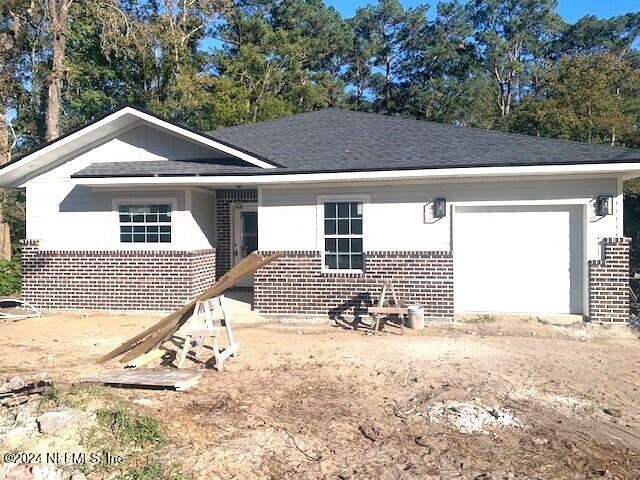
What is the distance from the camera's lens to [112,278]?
11.6m

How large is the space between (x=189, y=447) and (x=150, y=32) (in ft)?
75.4

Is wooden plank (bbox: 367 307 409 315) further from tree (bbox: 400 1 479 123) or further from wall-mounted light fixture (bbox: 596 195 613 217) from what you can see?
tree (bbox: 400 1 479 123)

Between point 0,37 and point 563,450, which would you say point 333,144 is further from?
point 0,37

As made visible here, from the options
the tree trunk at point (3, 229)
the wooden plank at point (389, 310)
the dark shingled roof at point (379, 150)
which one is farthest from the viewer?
the tree trunk at point (3, 229)

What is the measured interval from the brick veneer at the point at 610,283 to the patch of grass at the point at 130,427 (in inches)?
313

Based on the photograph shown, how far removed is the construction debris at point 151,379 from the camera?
602 centimetres

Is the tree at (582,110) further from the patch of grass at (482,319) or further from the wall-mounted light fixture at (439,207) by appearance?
the patch of grass at (482,319)

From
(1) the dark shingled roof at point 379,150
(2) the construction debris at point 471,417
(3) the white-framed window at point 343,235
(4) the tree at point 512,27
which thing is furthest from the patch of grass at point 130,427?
(4) the tree at point 512,27

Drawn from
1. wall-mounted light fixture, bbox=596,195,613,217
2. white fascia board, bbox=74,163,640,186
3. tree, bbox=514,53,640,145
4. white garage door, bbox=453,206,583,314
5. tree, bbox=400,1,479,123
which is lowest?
white garage door, bbox=453,206,583,314

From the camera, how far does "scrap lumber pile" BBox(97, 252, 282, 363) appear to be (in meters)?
7.03

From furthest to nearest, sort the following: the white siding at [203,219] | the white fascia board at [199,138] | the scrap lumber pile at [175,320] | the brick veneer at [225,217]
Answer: the brick veneer at [225,217]
the white siding at [203,219]
the white fascia board at [199,138]
the scrap lumber pile at [175,320]

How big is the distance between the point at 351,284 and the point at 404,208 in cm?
177

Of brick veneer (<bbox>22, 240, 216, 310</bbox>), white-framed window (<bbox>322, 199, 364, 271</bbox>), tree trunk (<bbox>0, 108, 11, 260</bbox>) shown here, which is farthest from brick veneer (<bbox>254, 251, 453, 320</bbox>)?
tree trunk (<bbox>0, 108, 11, 260</bbox>)

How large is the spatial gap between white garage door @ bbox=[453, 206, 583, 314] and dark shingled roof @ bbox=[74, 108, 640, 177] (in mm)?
1088
